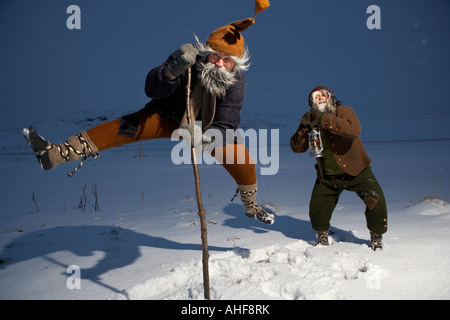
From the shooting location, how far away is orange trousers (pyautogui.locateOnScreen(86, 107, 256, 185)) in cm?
212

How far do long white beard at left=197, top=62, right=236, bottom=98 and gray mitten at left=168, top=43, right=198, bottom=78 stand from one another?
24 centimetres

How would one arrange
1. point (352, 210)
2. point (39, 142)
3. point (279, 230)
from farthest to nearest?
point (352, 210) → point (279, 230) → point (39, 142)

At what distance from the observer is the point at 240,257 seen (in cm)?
249

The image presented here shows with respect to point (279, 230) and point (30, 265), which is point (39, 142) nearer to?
point (30, 265)

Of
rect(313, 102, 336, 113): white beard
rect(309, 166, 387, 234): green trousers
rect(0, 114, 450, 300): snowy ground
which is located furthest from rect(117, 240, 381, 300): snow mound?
rect(313, 102, 336, 113): white beard

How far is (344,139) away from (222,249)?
1.47 meters

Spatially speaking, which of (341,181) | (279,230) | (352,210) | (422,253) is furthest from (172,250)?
(352,210)

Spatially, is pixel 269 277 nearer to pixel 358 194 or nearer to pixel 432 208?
pixel 358 194

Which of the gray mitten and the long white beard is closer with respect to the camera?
the gray mitten

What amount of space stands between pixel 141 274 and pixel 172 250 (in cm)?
52

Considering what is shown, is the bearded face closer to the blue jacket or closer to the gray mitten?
the blue jacket

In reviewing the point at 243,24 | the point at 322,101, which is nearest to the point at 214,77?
the point at 243,24

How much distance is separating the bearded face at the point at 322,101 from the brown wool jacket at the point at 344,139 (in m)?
0.07

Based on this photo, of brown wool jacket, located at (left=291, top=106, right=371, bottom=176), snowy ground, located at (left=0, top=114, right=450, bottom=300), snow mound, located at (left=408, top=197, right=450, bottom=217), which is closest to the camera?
snowy ground, located at (left=0, top=114, right=450, bottom=300)
